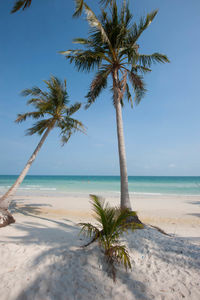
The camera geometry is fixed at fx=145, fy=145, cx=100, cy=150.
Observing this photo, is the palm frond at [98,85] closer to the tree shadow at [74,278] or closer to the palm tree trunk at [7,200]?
the palm tree trunk at [7,200]

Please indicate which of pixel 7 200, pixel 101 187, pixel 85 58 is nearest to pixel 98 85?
pixel 85 58

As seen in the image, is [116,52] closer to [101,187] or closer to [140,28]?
[140,28]

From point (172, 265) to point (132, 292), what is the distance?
1.09 m

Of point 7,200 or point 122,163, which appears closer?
point 122,163

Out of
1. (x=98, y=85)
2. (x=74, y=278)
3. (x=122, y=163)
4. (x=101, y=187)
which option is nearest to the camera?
(x=74, y=278)

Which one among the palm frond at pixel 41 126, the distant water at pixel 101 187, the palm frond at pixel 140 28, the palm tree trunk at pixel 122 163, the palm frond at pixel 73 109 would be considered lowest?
the distant water at pixel 101 187

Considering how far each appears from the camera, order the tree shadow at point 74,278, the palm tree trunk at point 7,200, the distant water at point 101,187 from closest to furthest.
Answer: the tree shadow at point 74,278 → the palm tree trunk at point 7,200 → the distant water at point 101,187

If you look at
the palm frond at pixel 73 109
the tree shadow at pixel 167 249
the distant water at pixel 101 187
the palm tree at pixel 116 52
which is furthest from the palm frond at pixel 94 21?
the distant water at pixel 101 187

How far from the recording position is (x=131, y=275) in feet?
8.58

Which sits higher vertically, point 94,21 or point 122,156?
point 94,21

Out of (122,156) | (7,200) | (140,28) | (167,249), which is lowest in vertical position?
(167,249)

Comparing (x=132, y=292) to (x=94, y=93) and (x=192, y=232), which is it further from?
(x=94, y=93)

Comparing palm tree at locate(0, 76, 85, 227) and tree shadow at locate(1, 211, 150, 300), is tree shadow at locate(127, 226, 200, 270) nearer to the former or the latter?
tree shadow at locate(1, 211, 150, 300)

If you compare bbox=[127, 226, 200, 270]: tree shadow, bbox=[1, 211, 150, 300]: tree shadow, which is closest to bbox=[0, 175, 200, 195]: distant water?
bbox=[127, 226, 200, 270]: tree shadow
